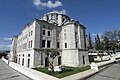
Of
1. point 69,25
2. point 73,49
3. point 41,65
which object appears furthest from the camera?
point 69,25

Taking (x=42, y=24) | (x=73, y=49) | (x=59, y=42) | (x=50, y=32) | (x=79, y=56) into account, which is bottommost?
(x=79, y=56)

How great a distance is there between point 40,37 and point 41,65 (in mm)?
7164

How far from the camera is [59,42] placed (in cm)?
3120

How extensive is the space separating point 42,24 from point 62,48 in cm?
921

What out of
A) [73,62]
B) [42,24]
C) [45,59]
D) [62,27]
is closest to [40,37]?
[42,24]

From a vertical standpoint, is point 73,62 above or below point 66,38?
below

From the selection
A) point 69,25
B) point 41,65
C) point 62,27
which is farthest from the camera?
point 62,27

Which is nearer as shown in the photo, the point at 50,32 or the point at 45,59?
the point at 45,59

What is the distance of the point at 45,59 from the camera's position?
2711cm

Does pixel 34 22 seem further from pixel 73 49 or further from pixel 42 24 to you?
pixel 73 49

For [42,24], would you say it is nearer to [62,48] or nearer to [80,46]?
[62,48]

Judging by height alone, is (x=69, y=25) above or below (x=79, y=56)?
above

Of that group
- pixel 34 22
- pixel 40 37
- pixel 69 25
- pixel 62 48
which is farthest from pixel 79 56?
pixel 34 22

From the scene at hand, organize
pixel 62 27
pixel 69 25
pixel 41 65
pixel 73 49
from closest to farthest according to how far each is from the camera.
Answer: pixel 41 65 → pixel 73 49 → pixel 69 25 → pixel 62 27
